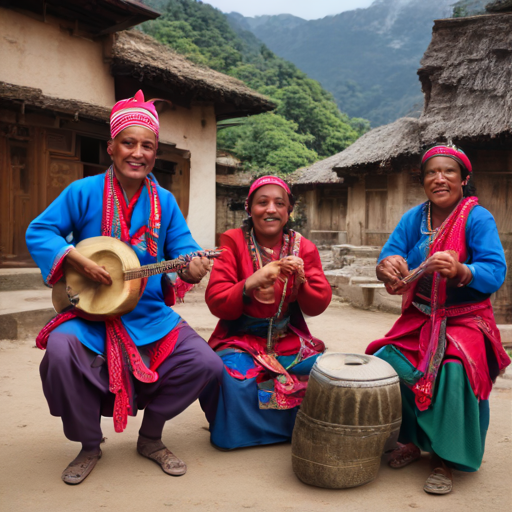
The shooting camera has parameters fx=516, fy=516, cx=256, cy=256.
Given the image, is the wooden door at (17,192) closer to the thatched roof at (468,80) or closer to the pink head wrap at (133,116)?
the pink head wrap at (133,116)

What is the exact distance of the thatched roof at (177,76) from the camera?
959 cm

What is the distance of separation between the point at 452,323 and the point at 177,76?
27.1 ft

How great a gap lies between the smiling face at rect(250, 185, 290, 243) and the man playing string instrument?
0.43 metres

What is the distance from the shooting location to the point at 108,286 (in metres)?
2.68

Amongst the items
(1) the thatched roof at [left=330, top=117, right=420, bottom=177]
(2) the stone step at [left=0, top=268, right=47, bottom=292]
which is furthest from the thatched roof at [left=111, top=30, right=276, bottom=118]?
(2) the stone step at [left=0, top=268, right=47, bottom=292]

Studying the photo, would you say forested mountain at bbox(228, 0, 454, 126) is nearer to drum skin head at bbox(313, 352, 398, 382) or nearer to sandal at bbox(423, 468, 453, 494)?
drum skin head at bbox(313, 352, 398, 382)

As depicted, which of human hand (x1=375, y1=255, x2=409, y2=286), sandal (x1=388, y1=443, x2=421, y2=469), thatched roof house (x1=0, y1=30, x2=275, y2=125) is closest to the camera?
sandal (x1=388, y1=443, x2=421, y2=469)

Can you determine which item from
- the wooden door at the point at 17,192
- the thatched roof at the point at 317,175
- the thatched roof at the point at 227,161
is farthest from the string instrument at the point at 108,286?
the thatched roof at the point at 227,161

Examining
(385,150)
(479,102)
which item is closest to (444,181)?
(479,102)

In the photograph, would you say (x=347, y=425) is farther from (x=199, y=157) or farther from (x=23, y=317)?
(x=199, y=157)

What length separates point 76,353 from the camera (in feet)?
8.28

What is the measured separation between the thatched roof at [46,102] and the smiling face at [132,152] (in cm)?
518

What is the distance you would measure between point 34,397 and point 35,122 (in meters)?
6.38

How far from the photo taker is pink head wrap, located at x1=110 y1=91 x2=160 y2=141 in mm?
2859
